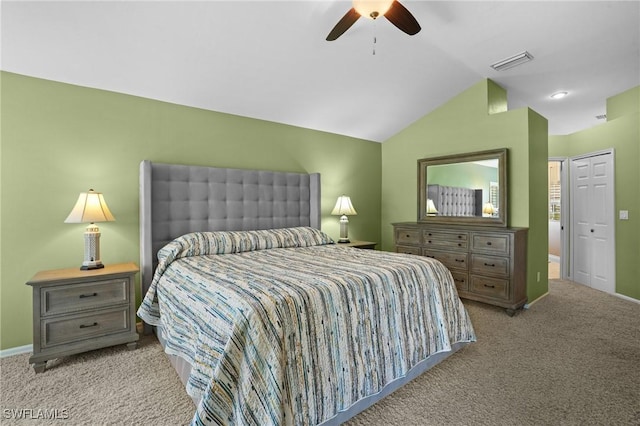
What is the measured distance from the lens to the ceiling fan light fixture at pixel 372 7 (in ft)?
6.37

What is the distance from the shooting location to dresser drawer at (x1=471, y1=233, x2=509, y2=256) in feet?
11.3

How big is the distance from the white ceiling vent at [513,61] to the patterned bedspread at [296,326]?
8.31 feet

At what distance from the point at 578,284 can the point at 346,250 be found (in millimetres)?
4014

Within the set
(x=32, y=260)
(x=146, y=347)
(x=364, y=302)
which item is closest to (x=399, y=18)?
(x=364, y=302)

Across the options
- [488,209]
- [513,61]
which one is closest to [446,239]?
[488,209]

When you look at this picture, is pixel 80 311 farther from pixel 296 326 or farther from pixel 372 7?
pixel 372 7

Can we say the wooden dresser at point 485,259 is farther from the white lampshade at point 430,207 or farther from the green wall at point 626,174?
the green wall at point 626,174

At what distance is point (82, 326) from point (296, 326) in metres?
1.98

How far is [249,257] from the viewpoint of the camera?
2781mm

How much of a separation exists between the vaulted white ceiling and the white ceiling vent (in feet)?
0.26

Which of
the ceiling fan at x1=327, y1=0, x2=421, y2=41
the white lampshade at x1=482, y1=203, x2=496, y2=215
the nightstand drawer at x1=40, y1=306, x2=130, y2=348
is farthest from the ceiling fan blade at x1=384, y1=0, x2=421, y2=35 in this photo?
the nightstand drawer at x1=40, y1=306, x2=130, y2=348

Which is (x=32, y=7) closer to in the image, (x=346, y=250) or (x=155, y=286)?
(x=155, y=286)

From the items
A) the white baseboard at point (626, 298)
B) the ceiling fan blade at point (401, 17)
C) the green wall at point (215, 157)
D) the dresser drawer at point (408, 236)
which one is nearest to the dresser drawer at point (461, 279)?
the dresser drawer at point (408, 236)

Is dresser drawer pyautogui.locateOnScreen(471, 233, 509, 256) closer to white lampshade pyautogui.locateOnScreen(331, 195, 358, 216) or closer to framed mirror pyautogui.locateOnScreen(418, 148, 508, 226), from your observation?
framed mirror pyautogui.locateOnScreen(418, 148, 508, 226)
